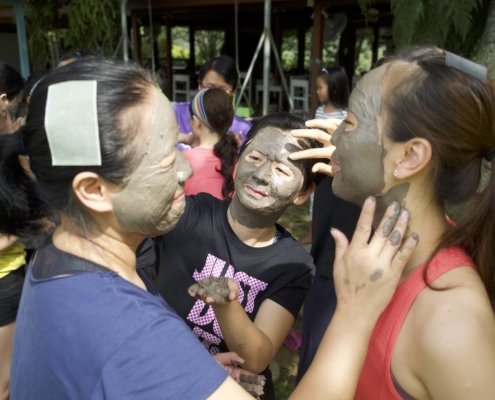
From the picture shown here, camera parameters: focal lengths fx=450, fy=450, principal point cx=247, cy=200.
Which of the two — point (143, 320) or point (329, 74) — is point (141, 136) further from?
point (329, 74)

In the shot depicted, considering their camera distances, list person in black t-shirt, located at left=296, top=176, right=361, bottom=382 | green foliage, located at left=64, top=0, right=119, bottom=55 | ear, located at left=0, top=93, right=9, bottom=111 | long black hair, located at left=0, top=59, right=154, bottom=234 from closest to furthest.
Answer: long black hair, located at left=0, top=59, right=154, bottom=234 → person in black t-shirt, located at left=296, top=176, right=361, bottom=382 → ear, located at left=0, top=93, right=9, bottom=111 → green foliage, located at left=64, top=0, right=119, bottom=55

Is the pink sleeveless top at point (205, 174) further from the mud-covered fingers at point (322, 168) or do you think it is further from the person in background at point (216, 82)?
the mud-covered fingers at point (322, 168)

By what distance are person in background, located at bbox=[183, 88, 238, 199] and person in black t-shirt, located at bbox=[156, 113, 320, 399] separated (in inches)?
43.3

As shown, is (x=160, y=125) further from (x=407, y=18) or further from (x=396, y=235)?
(x=407, y=18)

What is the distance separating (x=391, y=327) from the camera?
3.50ft

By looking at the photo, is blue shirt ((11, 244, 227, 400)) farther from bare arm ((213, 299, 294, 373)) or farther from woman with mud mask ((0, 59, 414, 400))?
bare arm ((213, 299, 294, 373))

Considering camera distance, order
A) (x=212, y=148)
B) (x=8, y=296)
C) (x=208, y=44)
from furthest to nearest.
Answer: (x=208, y=44) → (x=212, y=148) → (x=8, y=296)

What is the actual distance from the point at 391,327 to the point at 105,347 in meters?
0.65

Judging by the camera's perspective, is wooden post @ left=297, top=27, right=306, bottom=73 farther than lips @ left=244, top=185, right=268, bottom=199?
Yes

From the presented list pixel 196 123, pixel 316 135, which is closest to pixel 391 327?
pixel 316 135

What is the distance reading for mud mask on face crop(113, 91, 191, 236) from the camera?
1004mm

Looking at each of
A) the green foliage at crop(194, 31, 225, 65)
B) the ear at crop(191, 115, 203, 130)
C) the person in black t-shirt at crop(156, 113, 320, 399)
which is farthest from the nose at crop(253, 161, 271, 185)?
the green foliage at crop(194, 31, 225, 65)

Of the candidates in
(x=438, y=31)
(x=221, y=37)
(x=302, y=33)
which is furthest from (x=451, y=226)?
(x=221, y=37)

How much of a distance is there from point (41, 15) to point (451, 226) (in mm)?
9084
